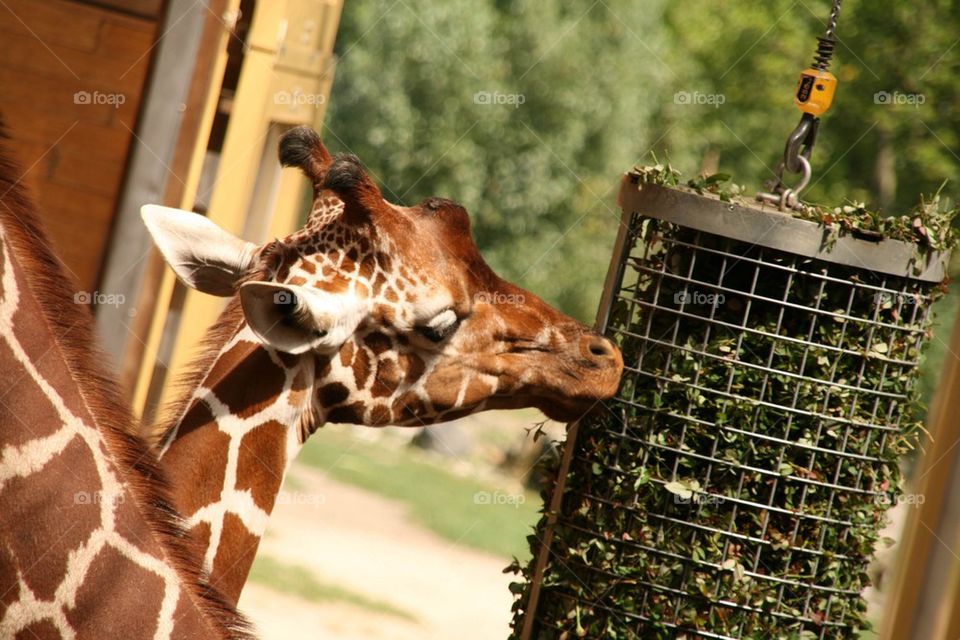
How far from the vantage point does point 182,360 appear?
17.7 feet

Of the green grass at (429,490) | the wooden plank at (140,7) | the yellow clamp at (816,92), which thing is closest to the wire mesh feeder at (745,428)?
the yellow clamp at (816,92)

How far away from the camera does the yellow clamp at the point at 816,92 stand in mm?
2586

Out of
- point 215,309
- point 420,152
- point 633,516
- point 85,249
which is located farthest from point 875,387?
point 420,152

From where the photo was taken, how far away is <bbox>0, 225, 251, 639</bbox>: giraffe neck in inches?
76.7

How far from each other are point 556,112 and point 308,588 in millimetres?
12281

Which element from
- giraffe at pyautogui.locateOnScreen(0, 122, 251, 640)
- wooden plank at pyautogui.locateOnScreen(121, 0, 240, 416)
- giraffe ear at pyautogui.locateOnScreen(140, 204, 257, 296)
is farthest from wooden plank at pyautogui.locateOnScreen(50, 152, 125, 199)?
giraffe at pyautogui.locateOnScreen(0, 122, 251, 640)

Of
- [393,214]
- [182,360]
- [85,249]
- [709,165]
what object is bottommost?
[182,360]

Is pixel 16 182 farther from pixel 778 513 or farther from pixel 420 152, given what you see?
pixel 420 152

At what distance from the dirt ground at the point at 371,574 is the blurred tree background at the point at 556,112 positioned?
7057 millimetres

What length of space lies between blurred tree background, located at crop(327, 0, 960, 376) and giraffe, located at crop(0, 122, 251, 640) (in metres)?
14.7

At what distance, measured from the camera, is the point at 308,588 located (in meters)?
8.27

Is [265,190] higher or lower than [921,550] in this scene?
higher

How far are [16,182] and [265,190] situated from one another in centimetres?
417

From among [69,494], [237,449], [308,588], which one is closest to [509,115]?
[308,588]
